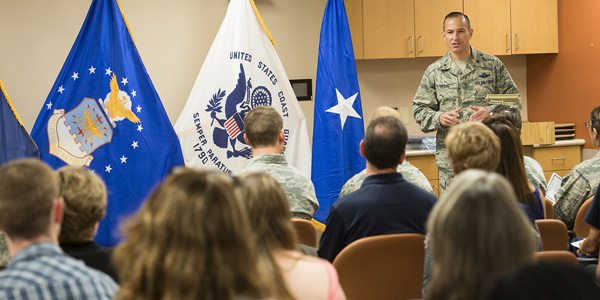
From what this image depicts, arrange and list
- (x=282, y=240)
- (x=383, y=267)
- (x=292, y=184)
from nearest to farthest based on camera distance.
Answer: (x=282, y=240) → (x=383, y=267) → (x=292, y=184)

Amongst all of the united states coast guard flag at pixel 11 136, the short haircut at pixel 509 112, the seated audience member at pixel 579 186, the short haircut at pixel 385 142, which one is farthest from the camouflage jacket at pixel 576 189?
the united states coast guard flag at pixel 11 136

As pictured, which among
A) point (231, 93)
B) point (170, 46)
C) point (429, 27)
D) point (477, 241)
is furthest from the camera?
point (429, 27)

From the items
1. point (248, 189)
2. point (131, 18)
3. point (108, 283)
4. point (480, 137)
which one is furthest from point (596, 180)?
point (131, 18)

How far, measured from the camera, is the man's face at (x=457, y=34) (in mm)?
5219

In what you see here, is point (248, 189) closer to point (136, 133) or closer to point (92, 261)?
point (92, 261)

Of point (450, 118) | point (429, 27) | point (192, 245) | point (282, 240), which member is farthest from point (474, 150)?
point (429, 27)

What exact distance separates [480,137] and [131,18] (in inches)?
145

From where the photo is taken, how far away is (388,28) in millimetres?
6656

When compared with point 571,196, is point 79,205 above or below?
above

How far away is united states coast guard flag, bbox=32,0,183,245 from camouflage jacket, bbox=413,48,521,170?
69.0 inches

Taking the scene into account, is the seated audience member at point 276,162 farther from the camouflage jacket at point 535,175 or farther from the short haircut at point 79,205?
the short haircut at point 79,205

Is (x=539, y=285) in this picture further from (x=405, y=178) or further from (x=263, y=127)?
(x=263, y=127)

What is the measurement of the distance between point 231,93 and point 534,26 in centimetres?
307

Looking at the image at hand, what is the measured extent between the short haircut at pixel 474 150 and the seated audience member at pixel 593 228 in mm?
542
